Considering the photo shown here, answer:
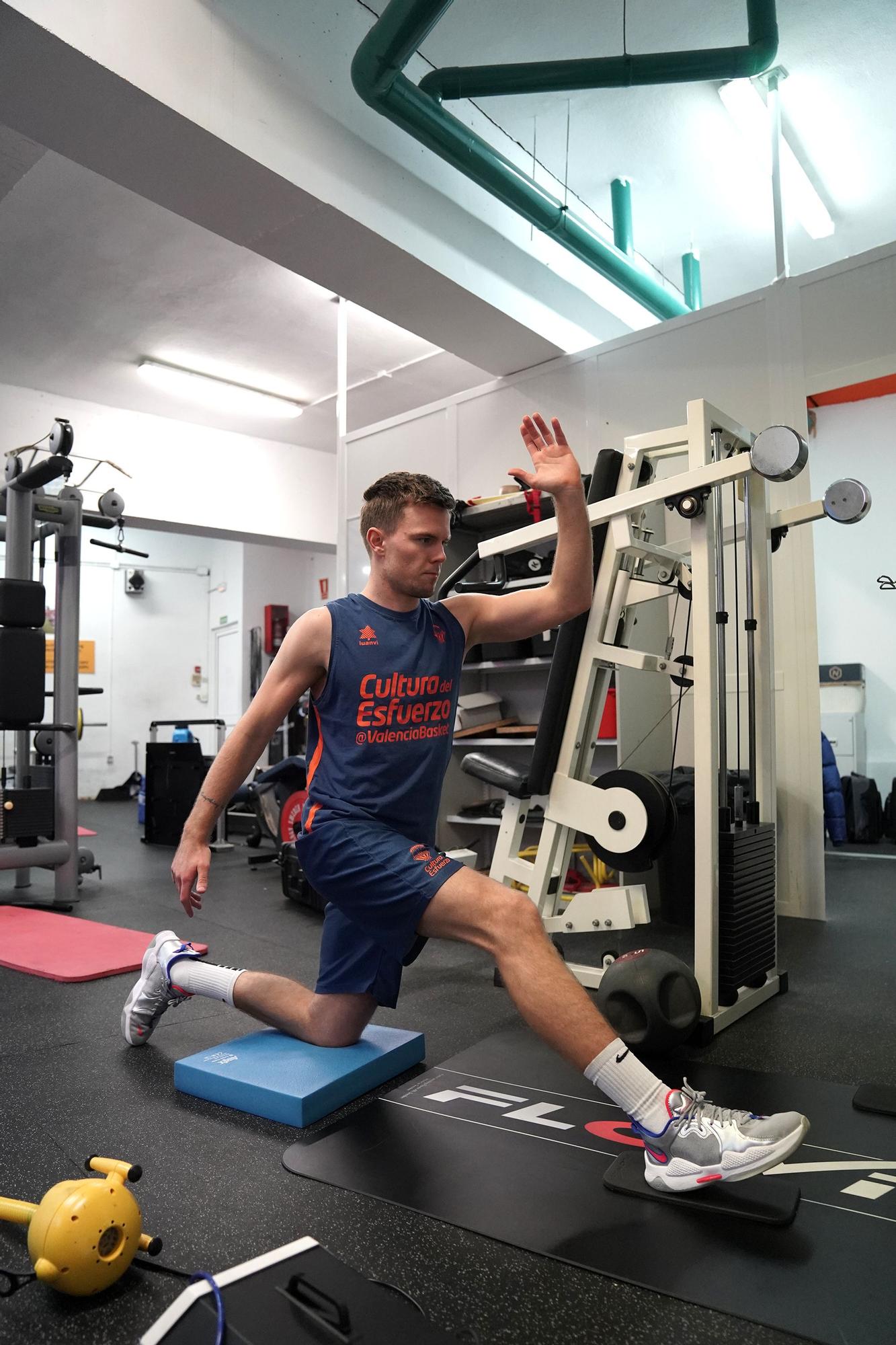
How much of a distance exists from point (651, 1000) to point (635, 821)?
0.54 metres

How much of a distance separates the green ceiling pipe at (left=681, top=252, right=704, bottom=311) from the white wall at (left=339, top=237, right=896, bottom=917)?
1019mm

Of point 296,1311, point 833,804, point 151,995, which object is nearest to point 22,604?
point 151,995

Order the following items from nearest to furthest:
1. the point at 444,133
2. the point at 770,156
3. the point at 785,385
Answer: the point at 444,133 → the point at 785,385 → the point at 770,156

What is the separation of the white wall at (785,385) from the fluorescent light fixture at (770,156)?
2.62 ft

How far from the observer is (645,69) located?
3465 mm

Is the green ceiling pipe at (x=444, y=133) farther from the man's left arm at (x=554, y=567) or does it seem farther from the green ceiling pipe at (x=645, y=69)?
the man's left arm at (x=554, y=567)

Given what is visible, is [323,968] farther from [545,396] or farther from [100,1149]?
[545,396]

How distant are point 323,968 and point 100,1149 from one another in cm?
57

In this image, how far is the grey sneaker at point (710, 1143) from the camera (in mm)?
1492

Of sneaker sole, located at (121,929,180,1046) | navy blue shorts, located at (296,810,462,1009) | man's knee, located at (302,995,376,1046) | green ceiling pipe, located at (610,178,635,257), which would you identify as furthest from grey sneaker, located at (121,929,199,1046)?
green ceiling pipe, located at (610,178,635,257)

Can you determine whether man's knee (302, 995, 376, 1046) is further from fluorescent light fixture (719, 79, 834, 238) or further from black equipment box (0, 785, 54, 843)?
fluorescent light fixture (719, 79, 834, 238)

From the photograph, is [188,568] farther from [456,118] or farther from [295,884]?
[456,118]

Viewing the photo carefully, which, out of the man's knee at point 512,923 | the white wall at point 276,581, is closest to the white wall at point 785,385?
the man's knee at point 512,923

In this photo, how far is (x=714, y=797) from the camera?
246cm
